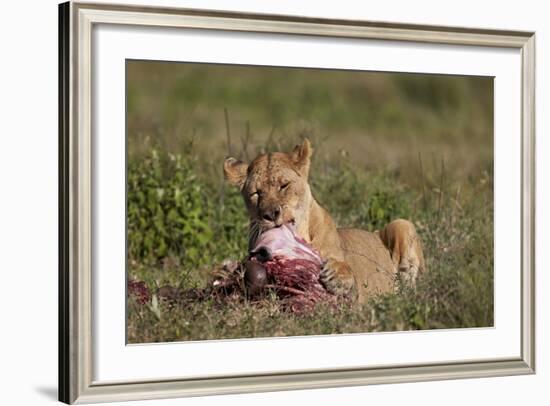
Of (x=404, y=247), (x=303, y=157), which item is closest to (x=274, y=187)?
(x=303, y=157)

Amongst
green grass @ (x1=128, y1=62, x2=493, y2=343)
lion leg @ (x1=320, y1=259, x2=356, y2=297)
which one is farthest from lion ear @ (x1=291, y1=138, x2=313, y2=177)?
green grass @ (x1=128, y1=62, x2=493, y2=343)

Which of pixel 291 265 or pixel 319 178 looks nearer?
pixel 291 265

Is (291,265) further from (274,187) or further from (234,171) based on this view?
(234,171)

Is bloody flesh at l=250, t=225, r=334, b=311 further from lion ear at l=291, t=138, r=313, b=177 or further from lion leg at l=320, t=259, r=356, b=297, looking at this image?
lion ear at l=291, t=138, r=313, b=177

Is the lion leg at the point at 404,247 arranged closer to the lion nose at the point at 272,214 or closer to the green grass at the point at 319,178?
the green grass at the point at 319,178

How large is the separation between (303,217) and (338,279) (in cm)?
58

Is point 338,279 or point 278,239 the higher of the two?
point 278,239

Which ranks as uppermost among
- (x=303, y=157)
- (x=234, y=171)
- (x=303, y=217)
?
(x=303, y=157)

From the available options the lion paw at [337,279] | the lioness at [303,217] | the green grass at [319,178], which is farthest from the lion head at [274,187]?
the green grass at [319,178]

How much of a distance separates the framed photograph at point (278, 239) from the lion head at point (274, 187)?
1 cm

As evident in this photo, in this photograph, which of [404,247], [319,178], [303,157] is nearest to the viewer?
[303,157]

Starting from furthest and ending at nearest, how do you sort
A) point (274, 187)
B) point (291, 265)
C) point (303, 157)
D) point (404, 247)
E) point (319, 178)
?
point (319, 178) < point (404, 247) < point (303, 157) < point (274, 187) < point (291, 265)

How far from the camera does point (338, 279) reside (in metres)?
9.64

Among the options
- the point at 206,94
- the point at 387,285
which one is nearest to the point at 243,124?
the point at 206,94
